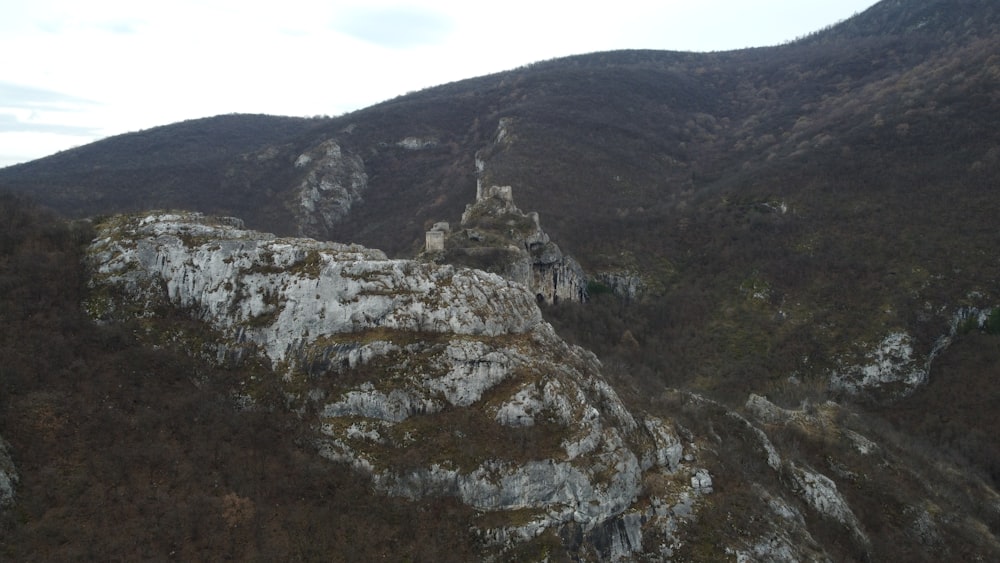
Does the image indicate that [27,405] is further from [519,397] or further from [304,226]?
[304,226]

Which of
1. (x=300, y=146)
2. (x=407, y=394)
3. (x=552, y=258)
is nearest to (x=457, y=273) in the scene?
(x=407, y=394)

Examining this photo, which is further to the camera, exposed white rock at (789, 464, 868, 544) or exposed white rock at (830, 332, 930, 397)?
exposed white rock at (830, 332, 930, 397)

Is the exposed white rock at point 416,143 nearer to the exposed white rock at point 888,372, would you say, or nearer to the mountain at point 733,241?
the mountain at point 733,241

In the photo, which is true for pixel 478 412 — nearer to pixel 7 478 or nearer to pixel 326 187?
pixel 7 478

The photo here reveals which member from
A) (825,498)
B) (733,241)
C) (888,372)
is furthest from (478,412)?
(733,241)

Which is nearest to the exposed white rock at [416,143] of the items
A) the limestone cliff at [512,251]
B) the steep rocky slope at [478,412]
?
the limestone cliff at [512,251]

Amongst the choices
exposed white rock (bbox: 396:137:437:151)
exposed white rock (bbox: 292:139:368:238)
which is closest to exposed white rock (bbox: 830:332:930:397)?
exposed white rock (bbox: 292:139:368:238)

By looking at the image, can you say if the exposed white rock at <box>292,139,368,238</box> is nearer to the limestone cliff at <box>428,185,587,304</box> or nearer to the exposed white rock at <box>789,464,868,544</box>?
the limestone cliff at <box>428,185,587,304</box>
